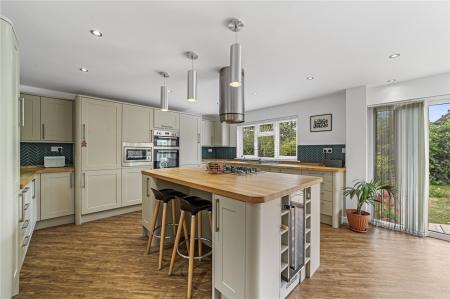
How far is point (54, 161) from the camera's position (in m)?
3.40

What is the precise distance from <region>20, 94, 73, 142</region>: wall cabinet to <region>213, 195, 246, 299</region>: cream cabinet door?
3.34 m

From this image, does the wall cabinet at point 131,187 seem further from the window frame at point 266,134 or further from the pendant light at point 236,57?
the pendant light at point 236,57

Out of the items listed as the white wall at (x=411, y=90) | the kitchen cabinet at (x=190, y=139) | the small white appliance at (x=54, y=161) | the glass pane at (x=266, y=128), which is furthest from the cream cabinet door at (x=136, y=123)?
the white wall at (x=411, y=90)

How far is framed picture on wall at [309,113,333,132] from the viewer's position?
156 inches

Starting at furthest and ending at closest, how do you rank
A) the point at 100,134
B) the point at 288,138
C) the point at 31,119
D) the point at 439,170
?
the point at 288,138, the point at 100,134, the point at 31,119, the point at 439,170

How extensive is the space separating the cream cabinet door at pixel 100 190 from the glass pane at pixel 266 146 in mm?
3356

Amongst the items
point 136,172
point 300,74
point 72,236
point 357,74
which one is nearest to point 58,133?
point 136,172

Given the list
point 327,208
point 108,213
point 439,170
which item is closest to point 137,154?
point 108,213

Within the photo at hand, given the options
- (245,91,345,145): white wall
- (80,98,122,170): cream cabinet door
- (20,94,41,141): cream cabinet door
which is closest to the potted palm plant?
(245,91,345,145): white wall

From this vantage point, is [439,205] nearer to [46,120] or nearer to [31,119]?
[46,120]

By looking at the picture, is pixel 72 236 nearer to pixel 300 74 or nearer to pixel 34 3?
pixel 34 3

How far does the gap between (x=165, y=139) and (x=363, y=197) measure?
375cm

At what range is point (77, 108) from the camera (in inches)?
131

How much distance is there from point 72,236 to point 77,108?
1.94 metres
